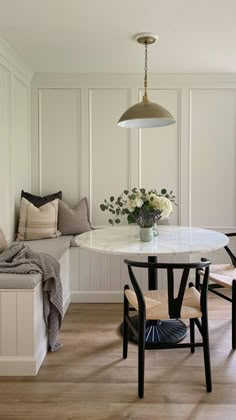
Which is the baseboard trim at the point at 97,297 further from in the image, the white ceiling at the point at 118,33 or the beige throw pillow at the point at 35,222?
the white ceiling at the point at 118,33

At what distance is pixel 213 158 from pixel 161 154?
590 millimetres

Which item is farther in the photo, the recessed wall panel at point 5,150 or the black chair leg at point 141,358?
the recessed wall panel at point 5,150

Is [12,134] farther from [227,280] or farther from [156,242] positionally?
[227,280]

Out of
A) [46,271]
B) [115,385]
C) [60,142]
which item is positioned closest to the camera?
[115,385]

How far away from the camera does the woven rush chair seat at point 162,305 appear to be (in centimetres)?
221

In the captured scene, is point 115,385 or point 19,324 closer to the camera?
point 115,385

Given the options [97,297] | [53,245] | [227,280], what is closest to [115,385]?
[227,280]

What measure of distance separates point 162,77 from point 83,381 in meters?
3.13

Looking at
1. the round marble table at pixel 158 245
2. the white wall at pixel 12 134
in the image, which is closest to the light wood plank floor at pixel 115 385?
the round marble table at pixel 158 245

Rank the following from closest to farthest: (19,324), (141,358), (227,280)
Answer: (141,358), (19,324), (227,280)

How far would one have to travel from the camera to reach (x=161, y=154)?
4.14 meters

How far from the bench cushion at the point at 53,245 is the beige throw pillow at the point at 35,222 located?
9 centimetres

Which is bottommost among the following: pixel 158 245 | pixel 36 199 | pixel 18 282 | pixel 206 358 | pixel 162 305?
pixel 206 358

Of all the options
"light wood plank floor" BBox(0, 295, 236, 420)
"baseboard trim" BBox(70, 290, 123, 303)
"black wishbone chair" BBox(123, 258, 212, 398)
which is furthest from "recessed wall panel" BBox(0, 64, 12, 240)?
"black wishbone chair" BBox(123, 258, 212, 398)
